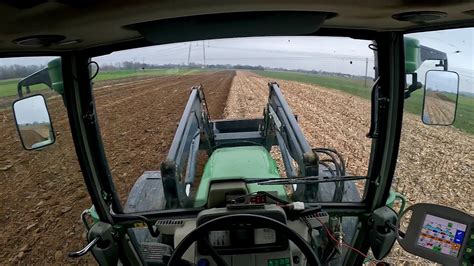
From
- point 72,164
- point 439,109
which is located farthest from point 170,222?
point 72,164

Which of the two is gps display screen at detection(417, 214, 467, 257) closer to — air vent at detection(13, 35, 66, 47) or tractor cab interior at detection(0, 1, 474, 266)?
tractor cab interior at detection(0, 1, 474, 266)

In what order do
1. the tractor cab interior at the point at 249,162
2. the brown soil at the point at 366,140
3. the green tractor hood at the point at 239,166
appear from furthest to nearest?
the brown soil at the point at 366,140 < the green tractor hood at the point at 239,166 < the tractor cab interior at the point at 249,162

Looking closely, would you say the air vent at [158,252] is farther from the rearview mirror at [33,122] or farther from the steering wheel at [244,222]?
the rearview mirror at [33,122]

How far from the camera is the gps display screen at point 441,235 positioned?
2047mm

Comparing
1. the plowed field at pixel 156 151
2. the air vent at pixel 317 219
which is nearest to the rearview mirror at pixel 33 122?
the plowed field at pixel 156 151

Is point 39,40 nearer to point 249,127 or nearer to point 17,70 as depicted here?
point 17,70

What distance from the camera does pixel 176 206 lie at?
2.67 m

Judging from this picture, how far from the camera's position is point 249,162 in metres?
3.18

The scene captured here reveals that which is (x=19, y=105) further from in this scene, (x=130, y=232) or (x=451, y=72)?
(x=451, y=72)

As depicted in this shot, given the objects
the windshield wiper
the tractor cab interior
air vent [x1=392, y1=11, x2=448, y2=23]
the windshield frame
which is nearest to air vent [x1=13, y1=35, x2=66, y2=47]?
the tractor cab interior

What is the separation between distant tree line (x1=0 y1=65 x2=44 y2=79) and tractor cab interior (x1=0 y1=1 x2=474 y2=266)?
0.27 ft

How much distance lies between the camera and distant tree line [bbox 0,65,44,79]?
2.30 meters

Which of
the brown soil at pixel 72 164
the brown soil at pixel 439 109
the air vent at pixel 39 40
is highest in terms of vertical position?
the air vent at pixel 39 40

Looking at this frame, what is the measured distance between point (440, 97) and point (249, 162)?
1.45m
